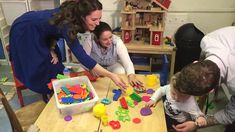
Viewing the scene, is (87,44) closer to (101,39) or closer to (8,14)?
(101,39)

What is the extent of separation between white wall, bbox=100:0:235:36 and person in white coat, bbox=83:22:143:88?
914mm

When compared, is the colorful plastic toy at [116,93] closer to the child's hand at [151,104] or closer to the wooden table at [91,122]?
the wooden table at [91,122]

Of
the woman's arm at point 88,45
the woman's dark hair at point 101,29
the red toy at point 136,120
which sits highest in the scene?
the woman's dark hair at point 101,29

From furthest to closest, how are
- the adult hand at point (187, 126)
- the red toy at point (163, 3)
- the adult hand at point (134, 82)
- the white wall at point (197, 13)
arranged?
the white wall at point (197, 13)
the red toy at point (163, 3)
the adult hand at point (134, 82)
the adult hand at point (187, 126)

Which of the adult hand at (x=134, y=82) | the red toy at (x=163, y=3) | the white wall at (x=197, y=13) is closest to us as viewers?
the adult hand at (x=134, y=82)

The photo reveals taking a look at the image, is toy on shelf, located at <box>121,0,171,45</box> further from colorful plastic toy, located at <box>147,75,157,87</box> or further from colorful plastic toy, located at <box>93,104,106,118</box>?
colorful plastic toy, located at <box>93,104,106,118</box>

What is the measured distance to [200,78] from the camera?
1171 mm

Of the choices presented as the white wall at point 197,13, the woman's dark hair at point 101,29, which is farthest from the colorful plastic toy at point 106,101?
the white wall at point 197,13

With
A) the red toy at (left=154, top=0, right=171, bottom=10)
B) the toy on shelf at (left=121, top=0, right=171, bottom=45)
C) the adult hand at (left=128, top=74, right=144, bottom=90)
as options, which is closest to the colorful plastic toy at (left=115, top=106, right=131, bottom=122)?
the adult hand at (left=128, top=74, right=144, bottom=90)

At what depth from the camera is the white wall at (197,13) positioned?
278 centimetres

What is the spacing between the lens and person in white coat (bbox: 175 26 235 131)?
118cm

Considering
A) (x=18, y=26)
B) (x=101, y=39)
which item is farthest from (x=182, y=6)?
(x=18, y=26)

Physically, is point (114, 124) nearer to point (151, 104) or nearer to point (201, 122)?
point (151, 104)

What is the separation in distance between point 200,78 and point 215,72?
8cm
